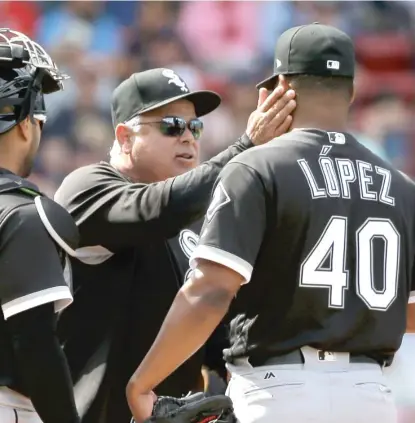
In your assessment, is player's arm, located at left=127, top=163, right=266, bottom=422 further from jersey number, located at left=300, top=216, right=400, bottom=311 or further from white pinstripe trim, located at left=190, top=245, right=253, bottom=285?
jersey number, located at left=300, top=216, right=400, bottom=311

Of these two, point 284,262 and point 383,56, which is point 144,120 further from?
point 383,56

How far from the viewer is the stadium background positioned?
9.88 m

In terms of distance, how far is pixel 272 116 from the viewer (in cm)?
340

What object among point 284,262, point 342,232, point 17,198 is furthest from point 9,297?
point 342,232

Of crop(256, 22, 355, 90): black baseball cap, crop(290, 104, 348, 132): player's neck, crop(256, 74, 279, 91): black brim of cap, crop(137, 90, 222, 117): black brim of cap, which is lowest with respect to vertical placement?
crop(137, 90, 222, 117): black brim of cap

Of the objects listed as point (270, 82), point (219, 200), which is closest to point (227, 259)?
point (219, 200)

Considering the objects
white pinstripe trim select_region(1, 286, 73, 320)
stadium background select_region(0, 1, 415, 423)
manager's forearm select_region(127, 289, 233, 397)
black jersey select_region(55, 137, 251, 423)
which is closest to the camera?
white pinstripe trim select_region(1, 286, 73, 320)

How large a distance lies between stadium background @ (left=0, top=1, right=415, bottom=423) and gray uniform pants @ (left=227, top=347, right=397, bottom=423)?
6711 mm

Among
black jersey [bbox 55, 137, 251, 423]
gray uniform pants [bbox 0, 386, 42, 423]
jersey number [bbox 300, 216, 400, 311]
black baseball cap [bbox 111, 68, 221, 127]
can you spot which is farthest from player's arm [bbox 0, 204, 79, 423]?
black baseball cap [bbox 111, 68, 221, 127]

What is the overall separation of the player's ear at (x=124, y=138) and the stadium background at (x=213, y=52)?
547 cm

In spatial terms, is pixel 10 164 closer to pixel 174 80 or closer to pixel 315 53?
pixel 315 53

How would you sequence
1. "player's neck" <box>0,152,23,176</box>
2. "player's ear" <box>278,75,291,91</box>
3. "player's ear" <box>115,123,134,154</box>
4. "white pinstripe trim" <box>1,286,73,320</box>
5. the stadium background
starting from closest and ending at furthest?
1. "white pinstripe trim" <box>1,286,73,320</box>
2. "player's neck" <box>0,152,23,176</box>
3. "player's ear" <box>278,75,291,91</box>
4. "player's ear" <box>115,123,134,154</box>
5. the stadium background

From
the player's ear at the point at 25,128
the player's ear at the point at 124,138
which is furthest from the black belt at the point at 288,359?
the player's ear at the point at 124,138

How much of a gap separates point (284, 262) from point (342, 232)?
0.20 m
